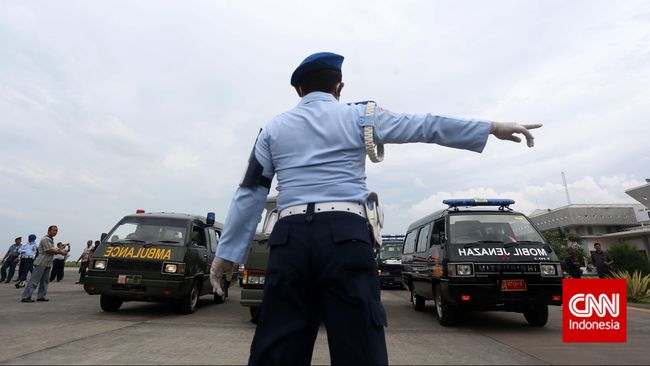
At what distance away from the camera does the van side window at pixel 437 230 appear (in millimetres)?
7984

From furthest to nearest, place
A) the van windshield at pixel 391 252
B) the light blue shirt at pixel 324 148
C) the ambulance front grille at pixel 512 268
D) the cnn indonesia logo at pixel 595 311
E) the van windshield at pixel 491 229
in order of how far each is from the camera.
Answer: the van windshield at pixel 391 252, the van windshield at pixel 491 229, the ambulance front grille at pixel 512 268, the cnn indonesia logo at pixel 595 311, the light blue shirt at pixel 324 148

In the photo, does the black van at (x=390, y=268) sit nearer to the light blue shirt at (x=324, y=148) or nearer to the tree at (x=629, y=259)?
the tree at (x=629, y=259)

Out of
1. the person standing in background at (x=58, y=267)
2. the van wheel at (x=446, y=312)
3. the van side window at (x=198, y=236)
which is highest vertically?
the van side window at (x=198, y=236)

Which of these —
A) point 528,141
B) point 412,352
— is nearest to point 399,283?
point 412,352

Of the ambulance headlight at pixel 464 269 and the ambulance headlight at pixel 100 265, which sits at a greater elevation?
the ambulance headlight at pixel 464 269

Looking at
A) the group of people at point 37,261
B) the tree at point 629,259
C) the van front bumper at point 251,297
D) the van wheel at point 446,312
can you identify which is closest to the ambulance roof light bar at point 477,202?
the van wheel at point 446,312

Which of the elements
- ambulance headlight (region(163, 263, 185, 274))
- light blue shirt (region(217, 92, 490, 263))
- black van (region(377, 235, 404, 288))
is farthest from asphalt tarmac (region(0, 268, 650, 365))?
black van (region(377, 235, 404, 288))

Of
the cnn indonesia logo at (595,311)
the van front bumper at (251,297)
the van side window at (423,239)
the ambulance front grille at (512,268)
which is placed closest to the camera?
the cnn indonesia logo at (595,311)

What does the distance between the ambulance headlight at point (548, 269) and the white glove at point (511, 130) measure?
5441 millimetres

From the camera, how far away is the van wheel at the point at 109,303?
8.60 meters

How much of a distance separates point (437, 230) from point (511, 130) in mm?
6534

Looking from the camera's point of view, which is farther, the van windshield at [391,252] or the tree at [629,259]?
the tree at [629,259]

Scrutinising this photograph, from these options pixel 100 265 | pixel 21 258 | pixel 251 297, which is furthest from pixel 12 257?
pixel 251 297

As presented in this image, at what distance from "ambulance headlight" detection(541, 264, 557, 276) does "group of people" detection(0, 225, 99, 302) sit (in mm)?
10185
